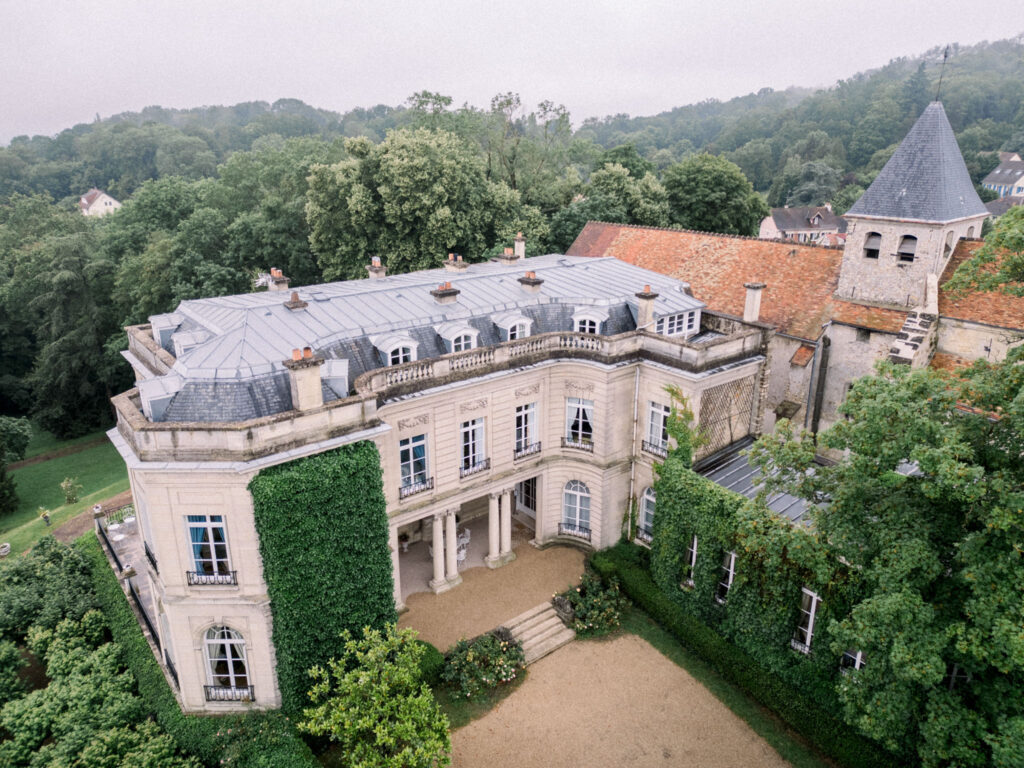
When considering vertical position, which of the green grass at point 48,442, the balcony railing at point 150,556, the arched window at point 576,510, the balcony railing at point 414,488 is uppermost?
the balcony railing at point 414,488

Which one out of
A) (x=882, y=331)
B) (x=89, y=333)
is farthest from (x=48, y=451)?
(x=882, y=331)

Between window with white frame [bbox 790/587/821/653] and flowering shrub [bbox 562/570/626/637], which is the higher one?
window with white frame [bbox 790/587/821/653]

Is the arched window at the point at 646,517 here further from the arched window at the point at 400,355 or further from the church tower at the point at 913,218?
the church tower at the point at 913,218

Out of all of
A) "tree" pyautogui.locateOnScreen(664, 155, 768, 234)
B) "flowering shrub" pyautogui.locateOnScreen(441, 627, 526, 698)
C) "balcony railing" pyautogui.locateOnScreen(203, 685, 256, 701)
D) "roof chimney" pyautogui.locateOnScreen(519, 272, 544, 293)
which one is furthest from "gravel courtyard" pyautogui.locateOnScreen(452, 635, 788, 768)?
"tree" pyautogui.locateOnScreen(664, 155, 768, 234)

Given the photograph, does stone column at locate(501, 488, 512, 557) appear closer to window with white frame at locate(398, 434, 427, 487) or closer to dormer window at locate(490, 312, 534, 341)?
window with white frame at locate(398, 434, 427, 487)

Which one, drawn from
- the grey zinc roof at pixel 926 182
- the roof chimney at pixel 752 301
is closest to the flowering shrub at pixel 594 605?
the roof chimney at pixel 752 301

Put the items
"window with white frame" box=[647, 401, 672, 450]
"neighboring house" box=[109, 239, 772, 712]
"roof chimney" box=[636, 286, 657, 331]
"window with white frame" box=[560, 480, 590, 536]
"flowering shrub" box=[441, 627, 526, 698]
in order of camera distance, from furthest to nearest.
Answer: "window with white frame" box=[560, 480, 590, 536] → "roof chimney" box=[636, 286, 657, 331] → "window with white frame" box=[647, 401, 672, 450] → "flowering shrub" box=[441, 627, 526, 698] → "neighboring house" box=[109, 239, 772, 712]
